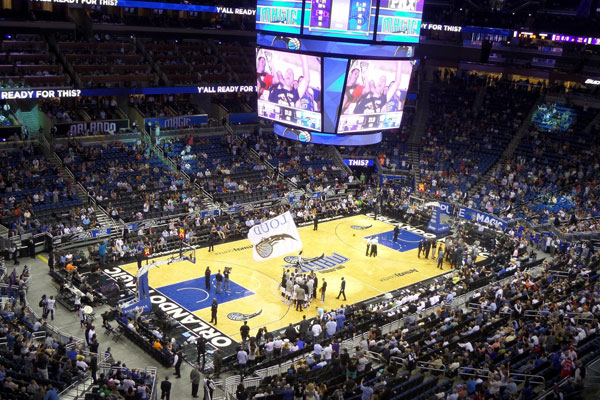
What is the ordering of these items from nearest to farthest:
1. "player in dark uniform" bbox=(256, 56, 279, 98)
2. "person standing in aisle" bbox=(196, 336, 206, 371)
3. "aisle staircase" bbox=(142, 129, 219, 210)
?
1. "person standing in aisle" bbox=(196, 336, 206, 371)
2. "player in dark uniform" bbox=(256, 56, 279, 98)
3. "aisle staircase" bbox=(142, 129, 219, 210)

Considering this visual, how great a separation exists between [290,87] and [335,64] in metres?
2.87

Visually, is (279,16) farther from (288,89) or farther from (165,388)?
(165,388)

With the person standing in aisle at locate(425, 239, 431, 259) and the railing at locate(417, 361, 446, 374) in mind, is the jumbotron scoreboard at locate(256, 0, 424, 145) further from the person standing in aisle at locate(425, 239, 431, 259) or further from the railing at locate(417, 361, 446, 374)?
the railing at locate(417, 361, 446, 374)

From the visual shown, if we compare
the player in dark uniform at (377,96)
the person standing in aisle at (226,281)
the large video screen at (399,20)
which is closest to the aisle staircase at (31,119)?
the person standing in aisle at (226,281)

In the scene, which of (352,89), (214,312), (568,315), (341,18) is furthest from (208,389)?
(341,18)

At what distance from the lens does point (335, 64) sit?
27266 millimetres

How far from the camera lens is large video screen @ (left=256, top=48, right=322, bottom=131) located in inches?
1107

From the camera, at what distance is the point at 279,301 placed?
99.1 feet

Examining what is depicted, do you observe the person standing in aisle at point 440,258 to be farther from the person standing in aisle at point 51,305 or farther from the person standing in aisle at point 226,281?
the person standing in aisle at point 51,305

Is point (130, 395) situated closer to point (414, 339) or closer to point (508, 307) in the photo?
point (414, 339)

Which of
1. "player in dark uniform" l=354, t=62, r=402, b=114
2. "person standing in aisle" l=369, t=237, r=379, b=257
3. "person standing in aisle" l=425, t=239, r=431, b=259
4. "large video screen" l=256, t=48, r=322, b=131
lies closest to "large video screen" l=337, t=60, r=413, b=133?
"player in dark uniform" l=354, t=62, r=402, b=114

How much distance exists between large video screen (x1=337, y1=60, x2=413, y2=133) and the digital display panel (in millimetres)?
3143

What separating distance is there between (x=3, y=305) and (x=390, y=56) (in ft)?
62.9

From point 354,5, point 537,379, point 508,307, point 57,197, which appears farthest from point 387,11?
point 57,197
